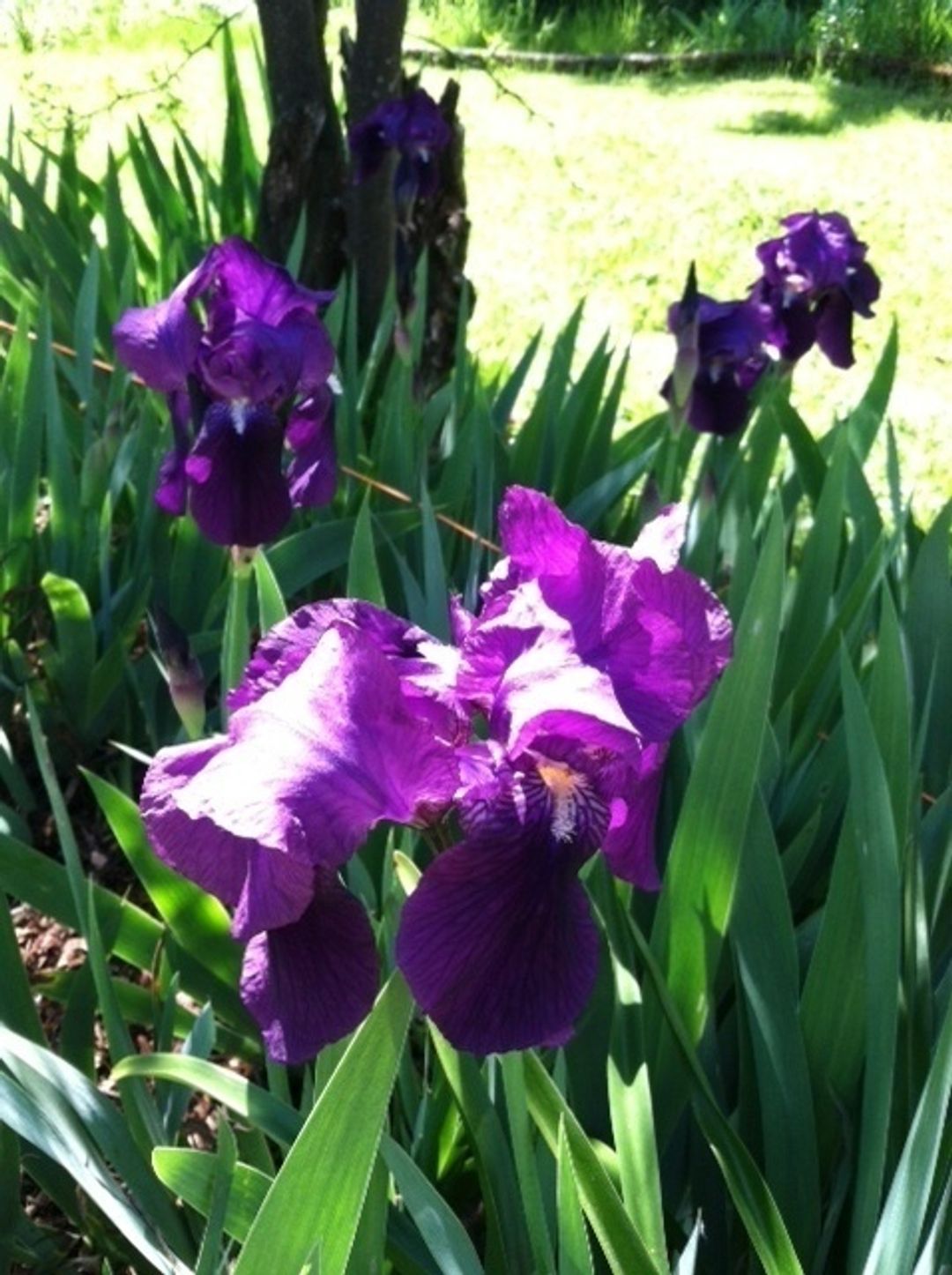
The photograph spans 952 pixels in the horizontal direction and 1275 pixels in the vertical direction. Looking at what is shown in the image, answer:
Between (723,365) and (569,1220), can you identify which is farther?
(723,365)

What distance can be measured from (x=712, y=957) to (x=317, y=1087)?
280 mm

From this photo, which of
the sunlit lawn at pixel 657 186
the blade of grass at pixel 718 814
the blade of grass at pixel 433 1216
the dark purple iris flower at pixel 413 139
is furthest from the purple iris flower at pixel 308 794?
the sunlit lawn at pixel 657 186

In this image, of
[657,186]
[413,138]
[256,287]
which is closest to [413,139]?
[413,138]

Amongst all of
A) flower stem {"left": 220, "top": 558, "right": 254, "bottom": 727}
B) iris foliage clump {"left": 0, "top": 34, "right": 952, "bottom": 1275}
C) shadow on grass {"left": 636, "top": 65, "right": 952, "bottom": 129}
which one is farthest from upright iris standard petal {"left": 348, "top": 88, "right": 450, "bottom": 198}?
shadow on grass {"left": 636, "top": 65, "right": 952, "bottom": 129}

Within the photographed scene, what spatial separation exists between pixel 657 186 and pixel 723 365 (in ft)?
14.4

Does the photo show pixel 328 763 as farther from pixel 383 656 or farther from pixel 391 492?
pixel 391 492

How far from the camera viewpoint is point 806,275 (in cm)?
204

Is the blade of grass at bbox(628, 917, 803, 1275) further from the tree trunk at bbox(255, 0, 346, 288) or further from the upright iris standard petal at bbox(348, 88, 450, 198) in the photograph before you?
the tree trunk at bbox(255, 0, 346, 288)

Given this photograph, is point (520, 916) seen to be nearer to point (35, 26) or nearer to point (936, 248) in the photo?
point (936, 248)

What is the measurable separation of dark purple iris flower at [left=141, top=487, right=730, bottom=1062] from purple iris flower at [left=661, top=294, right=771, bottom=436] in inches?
44.6

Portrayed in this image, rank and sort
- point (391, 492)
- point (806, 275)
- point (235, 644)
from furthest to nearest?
point (806, 275) → point (391, 492) → point (235, 644)

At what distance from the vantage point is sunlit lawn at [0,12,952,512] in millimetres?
4203

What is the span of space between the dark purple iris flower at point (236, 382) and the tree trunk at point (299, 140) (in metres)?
1.35

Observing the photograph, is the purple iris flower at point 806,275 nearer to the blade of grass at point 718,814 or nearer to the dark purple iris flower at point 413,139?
the dark purple iris flower at point 413,139
